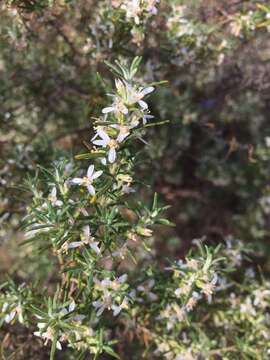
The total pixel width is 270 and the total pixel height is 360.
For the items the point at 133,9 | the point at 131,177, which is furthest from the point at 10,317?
the point at 133,9

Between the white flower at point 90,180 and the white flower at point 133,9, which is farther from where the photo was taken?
the white flower at point 133,9

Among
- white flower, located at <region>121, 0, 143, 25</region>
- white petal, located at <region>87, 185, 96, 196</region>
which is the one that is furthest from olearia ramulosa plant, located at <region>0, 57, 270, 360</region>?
white flower, located at <region>121, 0, 143, 25</region>

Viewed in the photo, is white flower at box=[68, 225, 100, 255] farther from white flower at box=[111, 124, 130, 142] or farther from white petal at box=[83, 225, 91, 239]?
white flower at box=[111, 124, 130, 142]

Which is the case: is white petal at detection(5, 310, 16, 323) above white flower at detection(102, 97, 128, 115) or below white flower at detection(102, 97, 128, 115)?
below

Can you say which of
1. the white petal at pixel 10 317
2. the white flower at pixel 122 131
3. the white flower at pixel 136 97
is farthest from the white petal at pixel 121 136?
the white petal at pixel 10 317

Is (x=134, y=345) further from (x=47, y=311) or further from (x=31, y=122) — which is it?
(x=31, y=122)

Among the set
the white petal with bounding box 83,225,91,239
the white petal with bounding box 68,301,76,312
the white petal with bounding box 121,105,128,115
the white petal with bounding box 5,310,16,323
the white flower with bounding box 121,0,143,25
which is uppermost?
Answer: the white flower with bounding box 121,0,143,25

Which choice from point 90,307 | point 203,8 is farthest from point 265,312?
point 203,8

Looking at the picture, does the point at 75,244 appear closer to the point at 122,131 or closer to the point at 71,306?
the point at 71,306

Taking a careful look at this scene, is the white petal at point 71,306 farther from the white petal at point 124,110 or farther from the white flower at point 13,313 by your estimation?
the white petal at point 124,110
